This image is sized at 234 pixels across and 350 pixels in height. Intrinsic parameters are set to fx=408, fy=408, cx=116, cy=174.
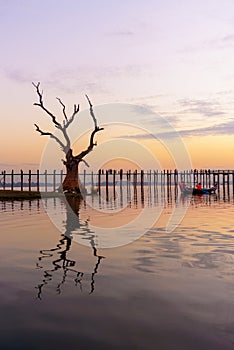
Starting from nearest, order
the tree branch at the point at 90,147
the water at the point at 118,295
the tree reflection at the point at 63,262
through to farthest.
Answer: the water at the point at 118,295 → the tree reflection at the point at 63,262 → the tree branch at the point at 90,147

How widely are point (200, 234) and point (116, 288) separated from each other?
8.86 metres

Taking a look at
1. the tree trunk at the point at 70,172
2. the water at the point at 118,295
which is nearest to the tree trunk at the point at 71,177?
the tree trunk at the point at 70,172

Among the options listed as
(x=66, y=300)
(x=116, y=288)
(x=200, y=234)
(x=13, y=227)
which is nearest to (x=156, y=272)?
(x=116, y=288)

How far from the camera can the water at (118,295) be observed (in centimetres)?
592

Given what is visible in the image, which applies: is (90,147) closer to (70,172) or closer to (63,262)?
(70,172)

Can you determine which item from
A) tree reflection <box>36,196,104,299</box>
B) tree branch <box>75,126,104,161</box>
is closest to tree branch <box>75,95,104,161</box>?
tree branch <box>75,126,104,161</box>

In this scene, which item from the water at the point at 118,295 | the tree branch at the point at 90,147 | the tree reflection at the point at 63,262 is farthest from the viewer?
the tree branch at the point at 90,147

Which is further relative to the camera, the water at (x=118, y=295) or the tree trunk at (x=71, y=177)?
the tree trunk at (x=71, y=177)

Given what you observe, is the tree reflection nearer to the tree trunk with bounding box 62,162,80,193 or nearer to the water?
the water

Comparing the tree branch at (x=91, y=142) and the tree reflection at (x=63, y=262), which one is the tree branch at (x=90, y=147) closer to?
the tree branch at (x=91, y=142)

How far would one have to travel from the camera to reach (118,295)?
812 cm

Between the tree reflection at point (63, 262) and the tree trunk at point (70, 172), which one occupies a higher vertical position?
the tree trunk at point (70, 172)

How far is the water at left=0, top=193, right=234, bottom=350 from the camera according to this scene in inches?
233

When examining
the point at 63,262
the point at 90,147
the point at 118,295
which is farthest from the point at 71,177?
the point at 118,295
